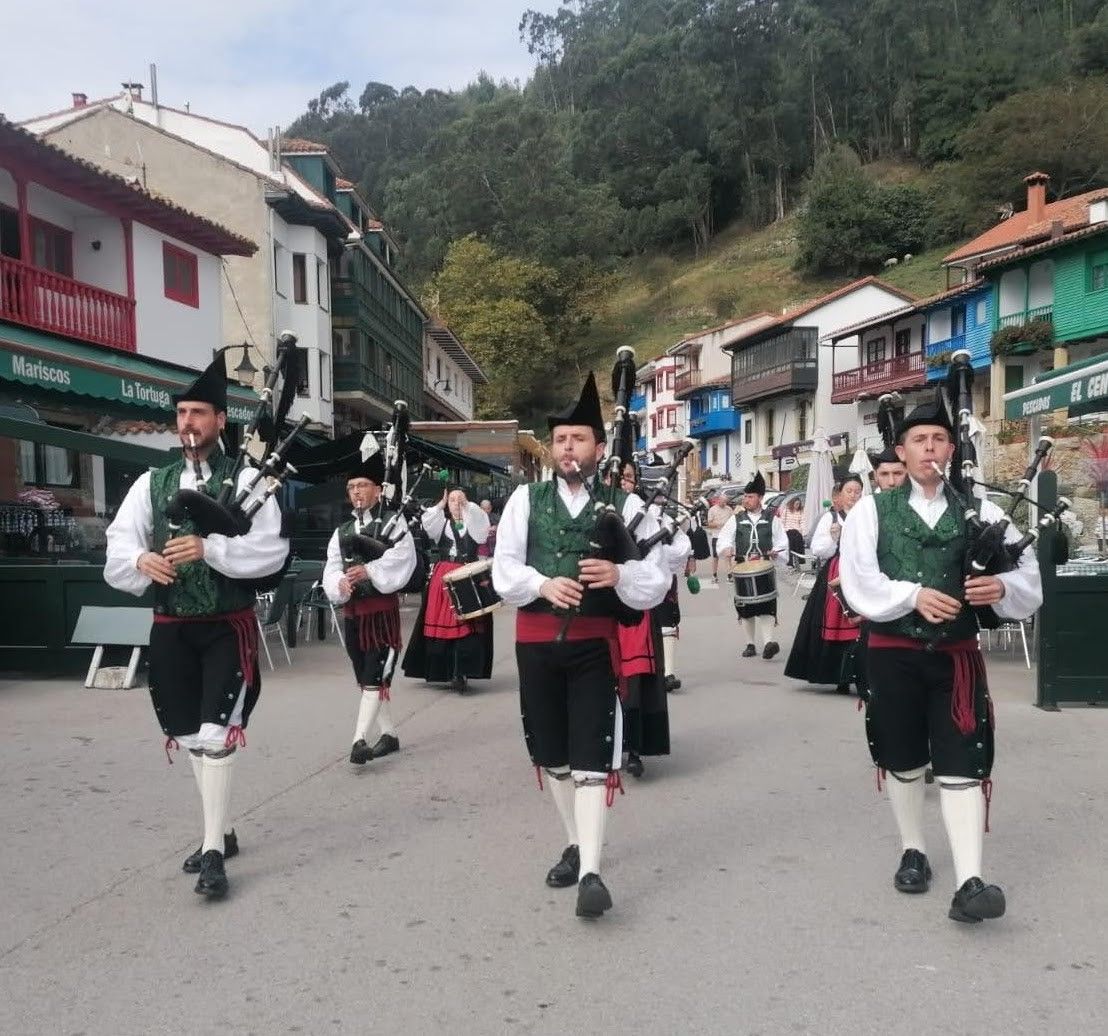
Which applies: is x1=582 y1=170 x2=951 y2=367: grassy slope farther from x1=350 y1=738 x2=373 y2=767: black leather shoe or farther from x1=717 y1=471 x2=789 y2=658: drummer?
x1=350 y1=738 x2=373 y2=767: black leather shoe

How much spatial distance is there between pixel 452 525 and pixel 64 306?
30.0 feet

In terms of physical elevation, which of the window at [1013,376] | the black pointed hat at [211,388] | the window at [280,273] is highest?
the window at [280,273]

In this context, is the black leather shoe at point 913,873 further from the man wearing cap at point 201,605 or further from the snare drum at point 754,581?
the snare drum at point 754,581

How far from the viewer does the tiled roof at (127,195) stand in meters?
14.4

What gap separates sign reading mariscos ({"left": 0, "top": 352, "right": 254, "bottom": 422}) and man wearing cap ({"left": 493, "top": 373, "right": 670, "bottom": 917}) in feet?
25.6

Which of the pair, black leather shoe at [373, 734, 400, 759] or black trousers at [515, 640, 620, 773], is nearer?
black trousers at [515, 640, 620, 773]

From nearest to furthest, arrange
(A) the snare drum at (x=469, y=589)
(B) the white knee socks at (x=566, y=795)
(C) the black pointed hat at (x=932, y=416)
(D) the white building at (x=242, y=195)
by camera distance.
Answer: (C) the black pointed hat at (x=932, y=416) < (B) the white knee socks at (x=566, y=795) < (A) the snare drum at (x=469, y=589) < (D) the white building at (x=242, y=195)

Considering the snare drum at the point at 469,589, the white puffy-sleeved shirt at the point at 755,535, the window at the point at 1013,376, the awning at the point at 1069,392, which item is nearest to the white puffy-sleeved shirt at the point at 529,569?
the snare drum at the point at 469,589

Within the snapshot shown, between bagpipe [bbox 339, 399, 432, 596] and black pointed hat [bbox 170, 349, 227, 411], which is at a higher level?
black pointed hat [bbox 170, 349, 227, 411]

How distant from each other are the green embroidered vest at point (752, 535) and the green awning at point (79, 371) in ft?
17.8

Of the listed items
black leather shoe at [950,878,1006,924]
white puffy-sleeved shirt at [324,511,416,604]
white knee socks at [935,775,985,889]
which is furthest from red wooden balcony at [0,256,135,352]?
black leather shoe at [950,878,1006,924]

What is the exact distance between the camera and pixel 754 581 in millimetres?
11000

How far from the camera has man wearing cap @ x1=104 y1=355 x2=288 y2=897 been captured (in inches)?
175

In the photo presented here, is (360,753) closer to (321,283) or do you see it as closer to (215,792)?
(215,792)
